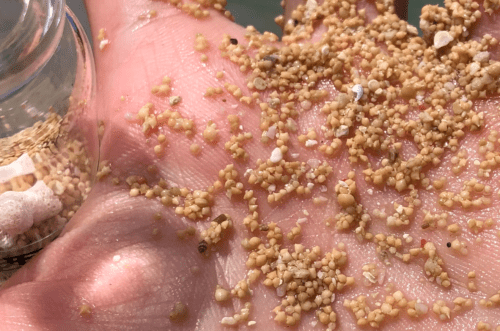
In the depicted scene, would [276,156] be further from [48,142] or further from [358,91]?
[48,142]

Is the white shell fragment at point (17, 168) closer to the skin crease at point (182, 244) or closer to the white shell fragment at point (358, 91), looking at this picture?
the skin crease at point (182, 244)

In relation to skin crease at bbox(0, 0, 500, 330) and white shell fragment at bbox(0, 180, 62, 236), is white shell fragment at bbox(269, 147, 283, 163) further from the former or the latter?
white shell fragment at bbox(0, 180, 62, 236)

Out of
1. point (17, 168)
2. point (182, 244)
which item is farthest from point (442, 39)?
point (17, 168)

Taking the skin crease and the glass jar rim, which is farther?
the skin crease

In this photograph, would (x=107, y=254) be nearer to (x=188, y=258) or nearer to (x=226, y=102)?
(x=188, y=258)

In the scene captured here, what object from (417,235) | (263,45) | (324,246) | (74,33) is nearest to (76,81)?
(74,33)

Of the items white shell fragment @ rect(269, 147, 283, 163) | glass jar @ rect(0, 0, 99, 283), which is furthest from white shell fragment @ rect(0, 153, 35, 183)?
white shell fragment @ rect(269, 147, 283, 163)

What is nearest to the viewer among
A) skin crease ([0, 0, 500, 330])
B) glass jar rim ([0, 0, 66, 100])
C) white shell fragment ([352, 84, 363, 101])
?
glass jar rim ([0, 0, 66, 100])
